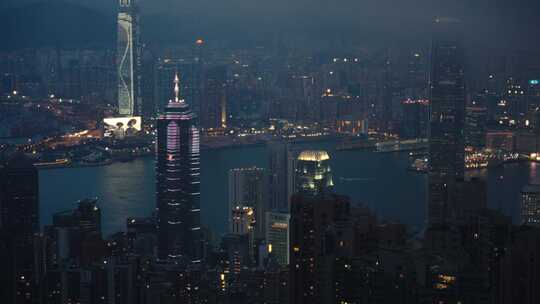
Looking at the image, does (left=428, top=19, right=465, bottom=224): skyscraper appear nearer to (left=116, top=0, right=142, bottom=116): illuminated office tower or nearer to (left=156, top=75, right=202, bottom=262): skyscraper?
(left=156, top=75, right=202, bottom=262): skyscraper

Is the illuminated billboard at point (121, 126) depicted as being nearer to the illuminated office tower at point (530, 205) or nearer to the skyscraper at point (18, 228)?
the skyscraper at point (18, 228)

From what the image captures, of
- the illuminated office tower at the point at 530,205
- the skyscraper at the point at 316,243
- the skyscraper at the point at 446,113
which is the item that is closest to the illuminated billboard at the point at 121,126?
the skyscraper at the point at 446,113

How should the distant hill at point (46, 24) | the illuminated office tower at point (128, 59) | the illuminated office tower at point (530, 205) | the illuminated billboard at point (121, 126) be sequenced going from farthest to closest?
the illuminated billboard at point (121, 126)
the illuminated office tower at point (128, 59)
the distant hill at point (46, 24)
the illuminated office tower at point (530, 205)

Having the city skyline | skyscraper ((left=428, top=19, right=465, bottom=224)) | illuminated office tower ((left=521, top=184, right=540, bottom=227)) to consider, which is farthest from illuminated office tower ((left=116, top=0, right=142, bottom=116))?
illuminated office tower ((left=521, top=184, right=540, bottom=227))

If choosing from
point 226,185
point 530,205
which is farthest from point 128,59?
point 530,205

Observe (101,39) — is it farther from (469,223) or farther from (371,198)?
(469,223)
